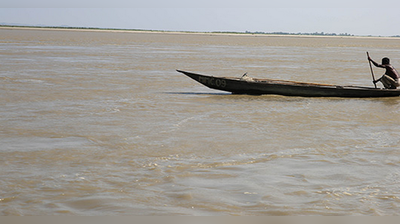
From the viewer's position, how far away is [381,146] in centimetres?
780

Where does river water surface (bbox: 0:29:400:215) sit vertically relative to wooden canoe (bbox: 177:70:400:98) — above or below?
below

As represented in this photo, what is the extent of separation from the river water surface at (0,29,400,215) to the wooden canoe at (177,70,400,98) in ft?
0.72

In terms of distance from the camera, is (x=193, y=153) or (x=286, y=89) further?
(x=286, y=89)

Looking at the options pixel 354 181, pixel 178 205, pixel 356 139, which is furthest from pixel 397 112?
pixel 178 205

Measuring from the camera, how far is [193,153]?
7.17m

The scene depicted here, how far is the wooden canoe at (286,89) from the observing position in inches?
512

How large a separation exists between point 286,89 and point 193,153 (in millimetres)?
6512

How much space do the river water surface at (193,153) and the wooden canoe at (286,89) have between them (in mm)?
220

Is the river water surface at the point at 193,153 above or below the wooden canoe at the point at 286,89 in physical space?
below

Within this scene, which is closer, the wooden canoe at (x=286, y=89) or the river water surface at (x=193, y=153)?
the river water surface at (x=193, y=153)

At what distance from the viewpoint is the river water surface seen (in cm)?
513

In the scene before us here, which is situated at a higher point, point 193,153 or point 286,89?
point 286,89

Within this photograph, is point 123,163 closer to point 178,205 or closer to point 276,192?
point 178,205

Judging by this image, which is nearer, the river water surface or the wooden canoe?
the river water surface
